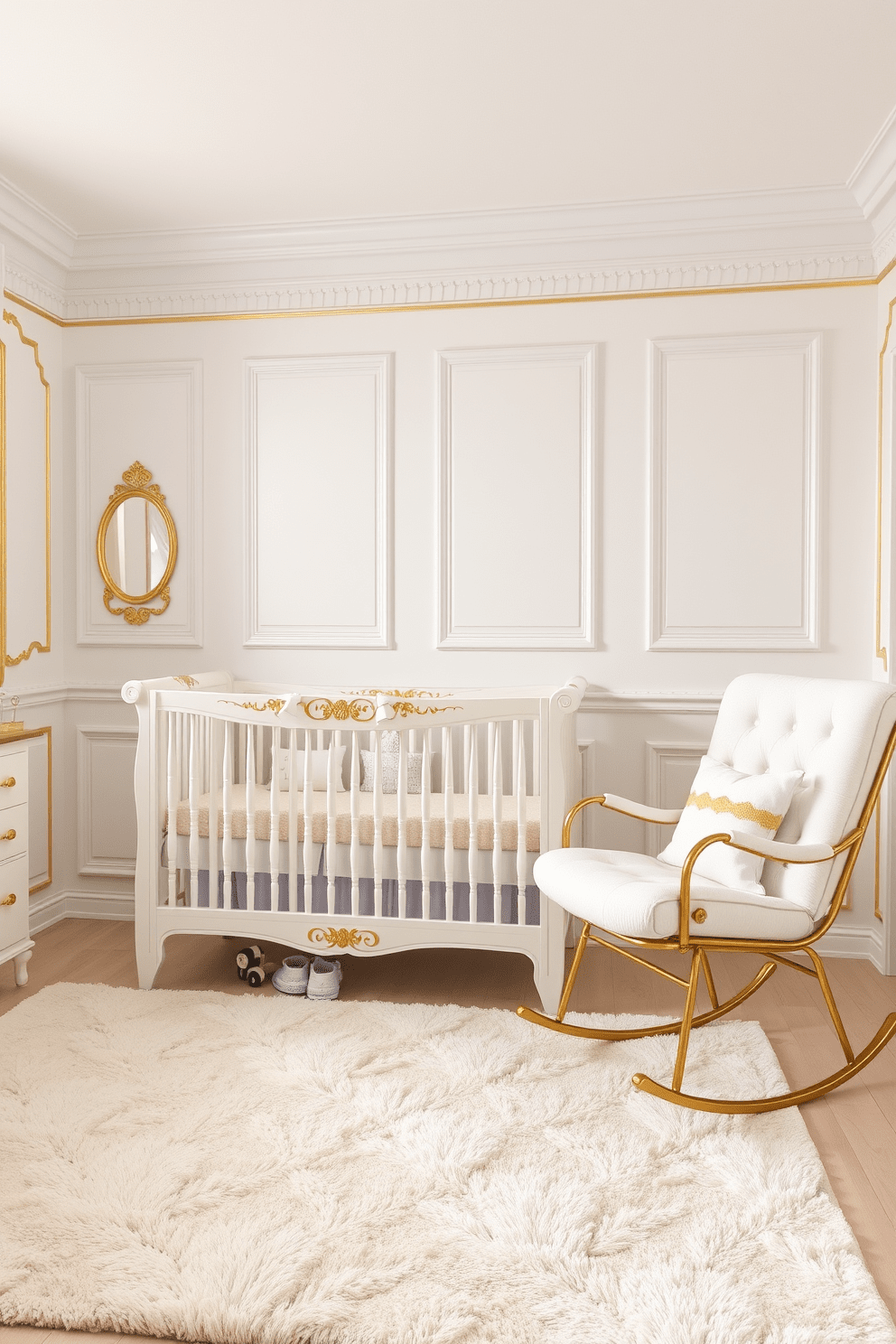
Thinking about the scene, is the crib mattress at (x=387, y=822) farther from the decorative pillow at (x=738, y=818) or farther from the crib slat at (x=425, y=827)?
the decorative pillow at (x=738, y=818)

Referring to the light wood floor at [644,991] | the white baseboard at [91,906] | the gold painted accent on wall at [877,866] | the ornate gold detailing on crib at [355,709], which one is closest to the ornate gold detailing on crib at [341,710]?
the ornate gold detailing on crib at [355,709]

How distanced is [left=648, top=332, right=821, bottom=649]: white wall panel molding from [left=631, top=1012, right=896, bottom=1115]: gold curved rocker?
5.05ft

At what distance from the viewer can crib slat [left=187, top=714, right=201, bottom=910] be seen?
2818mm

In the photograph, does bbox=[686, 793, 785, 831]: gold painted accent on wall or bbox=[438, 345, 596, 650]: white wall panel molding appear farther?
bbox=[438, 345, 596, 650]: white wall panel molding

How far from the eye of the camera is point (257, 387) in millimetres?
3621

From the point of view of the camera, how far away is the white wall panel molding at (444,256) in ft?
10.7

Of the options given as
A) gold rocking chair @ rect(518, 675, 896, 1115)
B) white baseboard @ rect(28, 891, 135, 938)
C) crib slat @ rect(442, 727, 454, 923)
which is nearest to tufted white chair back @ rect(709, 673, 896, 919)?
gold rocking chair @ rect(518, 675, 896, 1115)

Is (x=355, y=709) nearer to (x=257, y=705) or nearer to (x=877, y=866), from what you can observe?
(x=257, y=705)

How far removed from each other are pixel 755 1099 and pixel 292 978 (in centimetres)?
132

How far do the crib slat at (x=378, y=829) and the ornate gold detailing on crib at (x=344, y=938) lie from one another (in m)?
0.06

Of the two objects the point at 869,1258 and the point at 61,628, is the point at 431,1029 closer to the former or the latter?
the point at 869,1258

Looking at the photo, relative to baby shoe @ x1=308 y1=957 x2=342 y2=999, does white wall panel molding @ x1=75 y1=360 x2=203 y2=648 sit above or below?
above

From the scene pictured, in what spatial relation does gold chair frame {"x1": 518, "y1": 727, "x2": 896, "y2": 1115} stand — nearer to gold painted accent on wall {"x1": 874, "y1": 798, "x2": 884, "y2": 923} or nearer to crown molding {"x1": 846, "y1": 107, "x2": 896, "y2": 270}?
gold painted accent on wall {"x1": 874, "y1": 798, "x2": 884, "y2": 923}

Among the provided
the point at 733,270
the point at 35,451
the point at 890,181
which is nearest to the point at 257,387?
the point at 35,451
